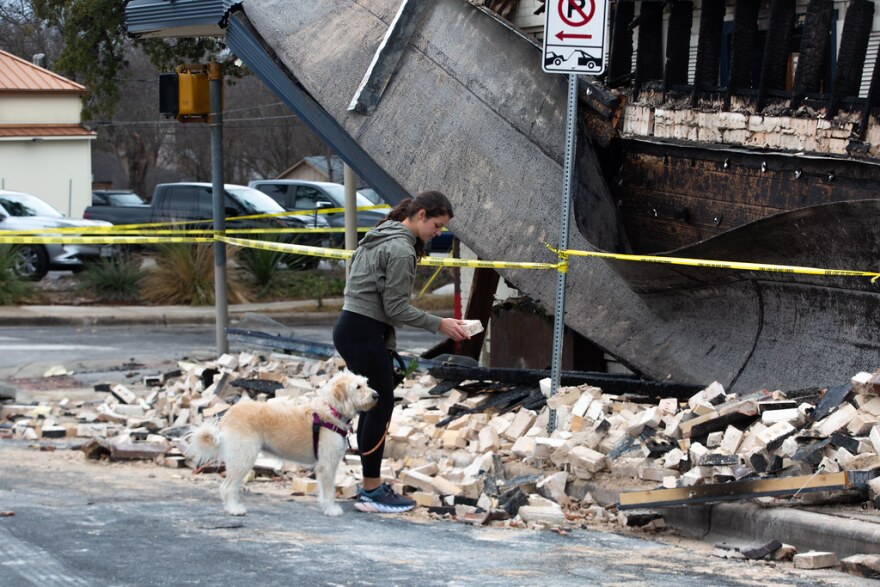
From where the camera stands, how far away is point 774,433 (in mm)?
6617

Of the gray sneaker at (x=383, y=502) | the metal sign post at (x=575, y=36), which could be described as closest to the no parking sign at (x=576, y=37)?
the metal sign post at (x=575, y=36)

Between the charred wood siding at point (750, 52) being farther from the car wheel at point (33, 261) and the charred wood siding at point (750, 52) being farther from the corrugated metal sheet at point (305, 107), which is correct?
the car wheel at point (33, 261)

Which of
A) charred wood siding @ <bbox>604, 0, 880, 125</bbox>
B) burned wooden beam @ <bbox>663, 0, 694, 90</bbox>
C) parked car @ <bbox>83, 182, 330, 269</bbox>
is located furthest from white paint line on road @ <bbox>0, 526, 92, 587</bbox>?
parked car @ <bbox>83, 182, 330, 269</bbox>

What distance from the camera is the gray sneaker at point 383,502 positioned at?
6.77 metres

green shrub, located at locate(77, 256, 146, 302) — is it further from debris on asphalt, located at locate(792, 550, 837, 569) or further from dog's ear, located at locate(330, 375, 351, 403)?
debris on asphalt, located at locate(792, 550, 837, 569)

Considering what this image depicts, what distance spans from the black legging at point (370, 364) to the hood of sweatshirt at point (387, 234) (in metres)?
0.39

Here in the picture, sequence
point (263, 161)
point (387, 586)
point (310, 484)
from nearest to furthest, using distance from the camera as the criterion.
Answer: point (387, 586)
point (310, 484)
point (263, 161)

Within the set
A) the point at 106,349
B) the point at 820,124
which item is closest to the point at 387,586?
the point at 820,124

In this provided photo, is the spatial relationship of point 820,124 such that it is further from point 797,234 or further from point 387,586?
point 387,586

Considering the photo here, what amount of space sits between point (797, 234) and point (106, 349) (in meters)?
9.20

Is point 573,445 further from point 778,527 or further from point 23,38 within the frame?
point 23,38

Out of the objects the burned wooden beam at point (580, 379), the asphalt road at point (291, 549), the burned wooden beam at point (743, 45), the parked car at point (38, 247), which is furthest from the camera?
the parked car at point (38, 247)

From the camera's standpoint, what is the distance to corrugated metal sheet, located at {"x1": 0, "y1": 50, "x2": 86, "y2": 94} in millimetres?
34750

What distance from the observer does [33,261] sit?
71.5 feet
